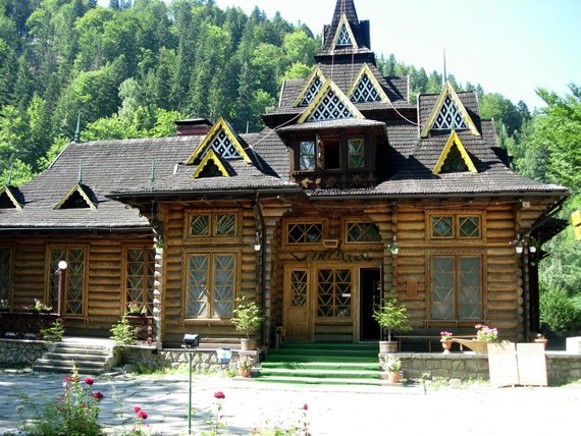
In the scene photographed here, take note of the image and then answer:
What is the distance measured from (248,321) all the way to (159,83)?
70.5 m

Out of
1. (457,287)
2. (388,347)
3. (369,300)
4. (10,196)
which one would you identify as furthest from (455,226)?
(10,196)

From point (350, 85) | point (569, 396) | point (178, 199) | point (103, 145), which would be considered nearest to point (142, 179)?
point (103, 145)

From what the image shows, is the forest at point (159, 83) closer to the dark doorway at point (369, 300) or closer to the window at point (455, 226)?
the dark doorway at point (369, 300)

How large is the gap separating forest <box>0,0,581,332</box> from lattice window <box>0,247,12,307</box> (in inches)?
808

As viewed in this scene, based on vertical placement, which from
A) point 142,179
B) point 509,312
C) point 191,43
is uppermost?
point 191,43

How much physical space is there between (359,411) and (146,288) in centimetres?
918

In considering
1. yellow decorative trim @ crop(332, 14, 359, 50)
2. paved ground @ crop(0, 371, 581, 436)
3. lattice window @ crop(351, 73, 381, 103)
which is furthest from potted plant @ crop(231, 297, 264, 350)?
yellow decorative trim @ crop(332, 14, 359, 50)

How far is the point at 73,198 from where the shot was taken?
64.0 ft

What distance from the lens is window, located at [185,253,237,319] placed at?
16.1 metres

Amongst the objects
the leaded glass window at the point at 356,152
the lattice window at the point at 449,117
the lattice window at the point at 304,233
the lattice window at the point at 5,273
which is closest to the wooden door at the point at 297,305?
the lattice window at the point at 304,233

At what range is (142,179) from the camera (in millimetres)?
20266

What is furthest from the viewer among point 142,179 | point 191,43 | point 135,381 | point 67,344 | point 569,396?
point 191,43

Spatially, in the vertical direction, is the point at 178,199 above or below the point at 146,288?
above

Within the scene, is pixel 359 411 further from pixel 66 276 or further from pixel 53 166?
pixel 53 166
